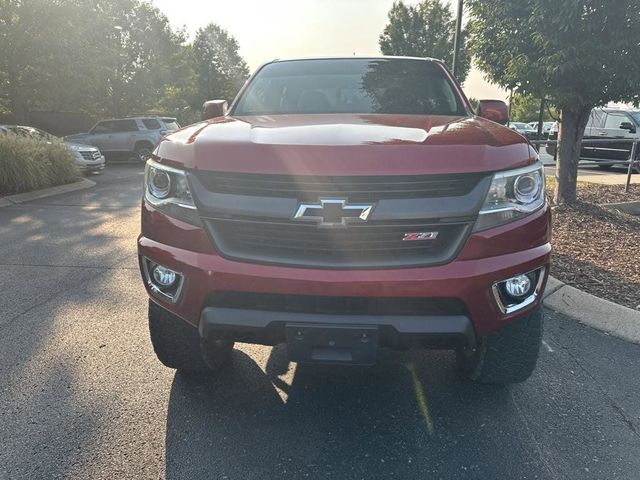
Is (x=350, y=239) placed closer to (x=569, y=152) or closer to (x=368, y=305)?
(x=368, y=305)

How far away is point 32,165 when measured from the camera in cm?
1027

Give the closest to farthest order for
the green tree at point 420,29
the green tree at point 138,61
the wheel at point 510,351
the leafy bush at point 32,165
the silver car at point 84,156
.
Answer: the wheel at point 510,351
the leafy bush at point 32,165
the silver car at point 84,156
the green tree at point 138,61
the green tree at point 420,29

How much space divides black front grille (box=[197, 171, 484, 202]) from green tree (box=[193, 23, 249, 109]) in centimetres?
4645

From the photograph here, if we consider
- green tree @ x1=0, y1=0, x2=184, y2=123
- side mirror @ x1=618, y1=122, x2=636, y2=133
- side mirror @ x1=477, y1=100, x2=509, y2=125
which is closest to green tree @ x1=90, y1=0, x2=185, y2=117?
green tree @ x1=0, y1=0, x2=184, y2=123

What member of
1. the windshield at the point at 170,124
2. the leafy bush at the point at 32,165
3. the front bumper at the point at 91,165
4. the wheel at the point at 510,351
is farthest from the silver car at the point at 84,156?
the wheel at the point at 510,351

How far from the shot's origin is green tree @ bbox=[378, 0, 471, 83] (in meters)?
34.9

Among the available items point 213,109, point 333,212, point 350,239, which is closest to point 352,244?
point 350,239

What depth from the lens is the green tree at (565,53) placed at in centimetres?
569

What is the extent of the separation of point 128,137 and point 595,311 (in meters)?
18.2

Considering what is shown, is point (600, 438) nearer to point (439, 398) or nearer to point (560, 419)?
point (560, 419)

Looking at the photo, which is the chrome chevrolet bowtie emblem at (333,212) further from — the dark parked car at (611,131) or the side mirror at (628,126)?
the side mirror at (628,126)

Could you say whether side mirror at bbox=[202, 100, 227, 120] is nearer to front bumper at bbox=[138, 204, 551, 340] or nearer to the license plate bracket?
front bumper at bbox=[138, 204, 551, 340]

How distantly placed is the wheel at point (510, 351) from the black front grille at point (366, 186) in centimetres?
69

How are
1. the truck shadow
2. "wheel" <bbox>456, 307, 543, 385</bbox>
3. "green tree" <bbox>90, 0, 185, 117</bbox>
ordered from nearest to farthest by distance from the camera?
the truck shadow
"wheel" <bbox>456, 307, 543, 385</bbox>
"green tree" <bbox>90, 0, 185, 117</bbox>
